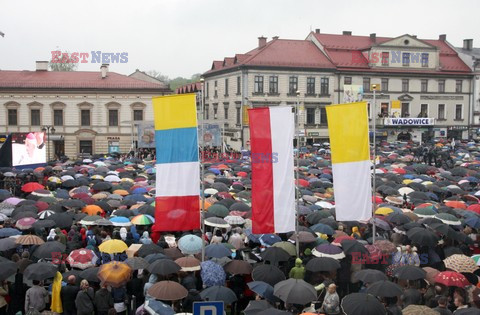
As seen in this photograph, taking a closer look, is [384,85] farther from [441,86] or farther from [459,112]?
[459,112]

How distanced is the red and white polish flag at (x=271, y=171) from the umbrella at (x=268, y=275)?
4.47ft

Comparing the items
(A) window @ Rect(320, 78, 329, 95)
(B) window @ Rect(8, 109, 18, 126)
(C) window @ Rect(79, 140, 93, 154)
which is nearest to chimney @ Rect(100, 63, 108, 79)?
(C) window @ Rect(79, 140, 93, 154)

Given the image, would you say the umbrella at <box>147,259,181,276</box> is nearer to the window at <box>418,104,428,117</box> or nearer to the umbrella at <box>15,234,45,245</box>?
the umbrella at <box>15,234,45,245</box>

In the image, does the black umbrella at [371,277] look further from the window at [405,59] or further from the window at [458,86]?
the window at [458,86]

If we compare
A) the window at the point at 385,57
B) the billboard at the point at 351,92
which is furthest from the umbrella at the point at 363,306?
the window at the point at 385,57

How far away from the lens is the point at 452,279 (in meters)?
10.6

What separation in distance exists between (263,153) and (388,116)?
159 ft

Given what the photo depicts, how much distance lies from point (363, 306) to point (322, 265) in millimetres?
2870

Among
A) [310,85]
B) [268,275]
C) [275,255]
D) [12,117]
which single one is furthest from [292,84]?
[268,275]

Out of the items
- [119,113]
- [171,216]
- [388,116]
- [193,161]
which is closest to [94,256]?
[171,216]

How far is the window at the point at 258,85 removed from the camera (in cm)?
5399

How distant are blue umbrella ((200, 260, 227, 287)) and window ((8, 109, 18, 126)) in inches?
1717

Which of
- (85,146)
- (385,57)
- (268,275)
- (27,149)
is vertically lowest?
(268,275)

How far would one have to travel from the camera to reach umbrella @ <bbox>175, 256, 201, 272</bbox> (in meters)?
11.5
